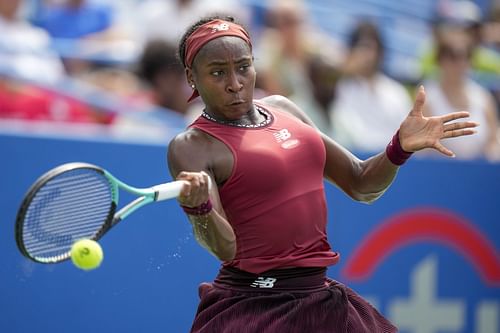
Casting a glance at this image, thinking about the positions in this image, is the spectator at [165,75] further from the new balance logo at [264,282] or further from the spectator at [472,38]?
the new balance logo at [264,282]

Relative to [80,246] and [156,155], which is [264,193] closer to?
[80,246]

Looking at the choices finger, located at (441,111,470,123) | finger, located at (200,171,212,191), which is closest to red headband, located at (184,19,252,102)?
finger, located at (200,171,212,191)

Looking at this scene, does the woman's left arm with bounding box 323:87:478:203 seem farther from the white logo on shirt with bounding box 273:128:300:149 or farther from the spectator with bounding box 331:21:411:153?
the spectator with bounding box 331:21:411:153

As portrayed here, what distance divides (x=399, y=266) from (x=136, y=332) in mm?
1866

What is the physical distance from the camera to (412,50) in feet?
35.8

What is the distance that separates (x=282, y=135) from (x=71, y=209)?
2.78 ft

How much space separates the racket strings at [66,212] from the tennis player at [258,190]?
0.97 feet

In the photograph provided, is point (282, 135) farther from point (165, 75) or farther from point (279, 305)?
point (165, 75)

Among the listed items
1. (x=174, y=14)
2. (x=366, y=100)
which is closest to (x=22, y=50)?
(x=174, y=14)

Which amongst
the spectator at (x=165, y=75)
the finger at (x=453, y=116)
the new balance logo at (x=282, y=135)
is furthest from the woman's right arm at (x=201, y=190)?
the spectator at (x=165, y=75)

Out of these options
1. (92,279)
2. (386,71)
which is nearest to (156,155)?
(92,279)

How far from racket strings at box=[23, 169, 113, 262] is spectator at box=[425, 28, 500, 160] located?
3.89 m

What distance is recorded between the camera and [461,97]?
726 cm

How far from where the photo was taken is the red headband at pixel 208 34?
147 inches
